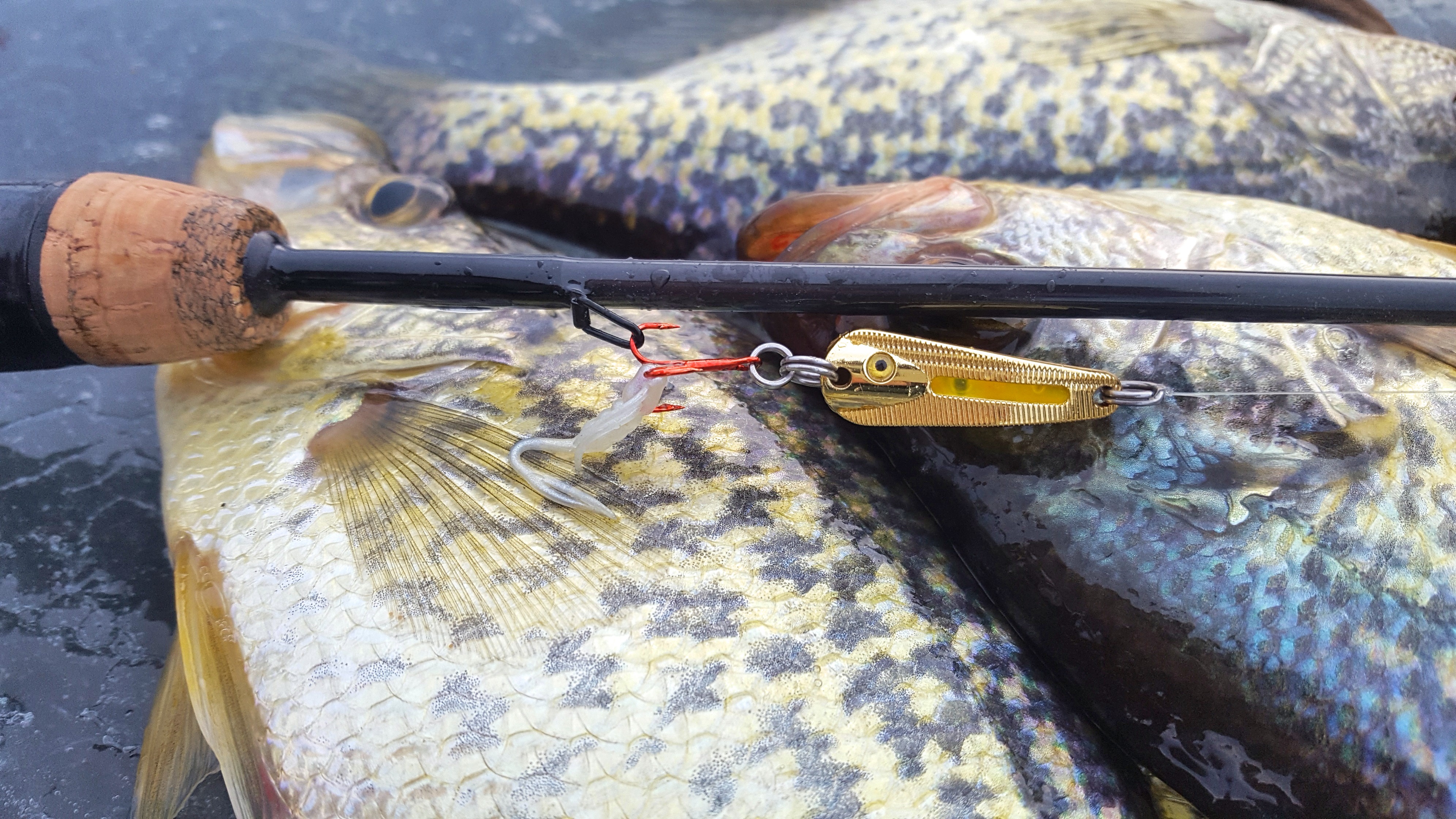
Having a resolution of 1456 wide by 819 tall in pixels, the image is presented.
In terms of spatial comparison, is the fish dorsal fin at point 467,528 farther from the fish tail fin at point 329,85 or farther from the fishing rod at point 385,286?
the fish tail fin at point 329,85

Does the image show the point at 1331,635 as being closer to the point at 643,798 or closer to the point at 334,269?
the point at 643,798

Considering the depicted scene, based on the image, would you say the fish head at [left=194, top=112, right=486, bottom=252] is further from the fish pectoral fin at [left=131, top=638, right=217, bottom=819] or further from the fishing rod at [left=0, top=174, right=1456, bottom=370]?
the fish pectoral fin at [left=131, top=638, right=217, bottom=819]

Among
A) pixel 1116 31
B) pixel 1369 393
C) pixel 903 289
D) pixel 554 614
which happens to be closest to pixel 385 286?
pixel 554 614

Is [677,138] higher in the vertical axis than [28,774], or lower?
higher

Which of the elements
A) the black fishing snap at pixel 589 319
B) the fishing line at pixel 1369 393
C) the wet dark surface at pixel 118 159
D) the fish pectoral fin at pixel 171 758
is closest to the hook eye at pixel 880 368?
the black fishing snap at pixel 589 319

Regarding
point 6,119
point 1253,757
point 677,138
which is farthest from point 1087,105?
point 6,119

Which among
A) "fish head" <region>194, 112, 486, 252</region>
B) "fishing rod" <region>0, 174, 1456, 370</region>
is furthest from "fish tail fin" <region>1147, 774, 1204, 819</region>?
"fish head" <region>194, 112, 486, 252</region>

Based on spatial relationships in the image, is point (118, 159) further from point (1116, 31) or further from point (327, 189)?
point (1116, 31)
